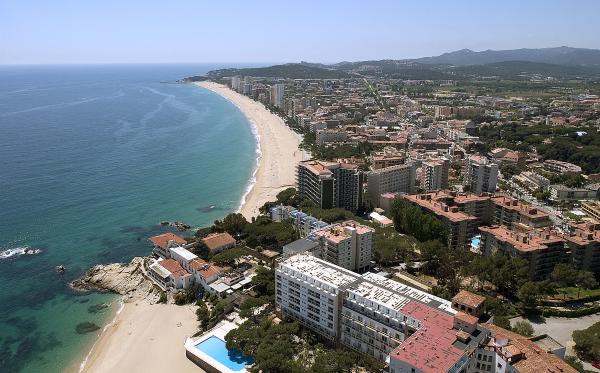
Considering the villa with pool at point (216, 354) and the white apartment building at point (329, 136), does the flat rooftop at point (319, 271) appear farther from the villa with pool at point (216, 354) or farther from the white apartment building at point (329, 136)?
the white apartment building at point (329, 136)

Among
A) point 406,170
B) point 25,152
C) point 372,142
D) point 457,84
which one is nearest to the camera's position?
point 406,170

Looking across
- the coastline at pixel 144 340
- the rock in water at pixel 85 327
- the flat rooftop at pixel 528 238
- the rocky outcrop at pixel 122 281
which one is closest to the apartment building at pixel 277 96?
the rocky outcrop at pixel 122 281

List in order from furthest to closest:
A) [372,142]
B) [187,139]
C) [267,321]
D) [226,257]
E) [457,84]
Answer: [457,84], [187,139], [372,142], [226,257], [267,321]

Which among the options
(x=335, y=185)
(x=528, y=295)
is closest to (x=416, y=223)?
(x=335, y=185)

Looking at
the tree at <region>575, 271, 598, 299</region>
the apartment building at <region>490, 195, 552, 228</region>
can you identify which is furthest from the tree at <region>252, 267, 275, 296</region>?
the apartment building at <region>490, 195, 552, 228</region>

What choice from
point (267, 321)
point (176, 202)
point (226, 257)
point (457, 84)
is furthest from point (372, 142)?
point (457, 84)

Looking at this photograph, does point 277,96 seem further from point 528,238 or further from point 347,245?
point 528,238

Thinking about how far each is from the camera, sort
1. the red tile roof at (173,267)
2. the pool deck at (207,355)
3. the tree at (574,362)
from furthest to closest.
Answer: the red tile roof at (173,267), the pool deck at (207,355), the tree at (574,362)

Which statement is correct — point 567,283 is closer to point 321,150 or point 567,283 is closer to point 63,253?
point 63,253
